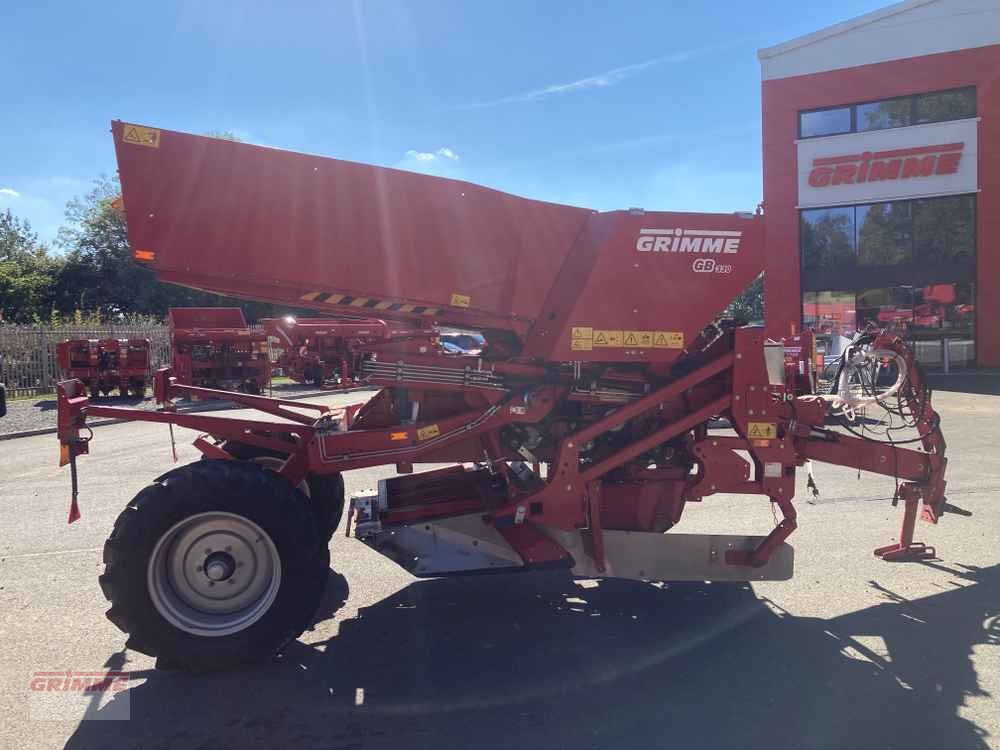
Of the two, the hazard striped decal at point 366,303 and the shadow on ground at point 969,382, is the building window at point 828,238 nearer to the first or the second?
the shadow on ground at point 969,382

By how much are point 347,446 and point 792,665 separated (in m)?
2.88

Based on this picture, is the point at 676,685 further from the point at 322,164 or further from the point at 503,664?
the point at 322,164

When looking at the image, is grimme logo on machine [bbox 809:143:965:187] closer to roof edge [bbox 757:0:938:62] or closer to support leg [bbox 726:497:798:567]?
roof edge [bbox 757:0:938:62]

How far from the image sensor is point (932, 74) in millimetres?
23094

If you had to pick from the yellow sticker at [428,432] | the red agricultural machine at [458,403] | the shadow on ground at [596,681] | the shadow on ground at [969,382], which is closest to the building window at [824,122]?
the shadow on ground at [969,382]

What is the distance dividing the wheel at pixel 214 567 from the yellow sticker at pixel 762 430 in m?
2.79

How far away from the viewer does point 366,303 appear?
4.48 m

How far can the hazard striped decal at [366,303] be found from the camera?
4.42 m

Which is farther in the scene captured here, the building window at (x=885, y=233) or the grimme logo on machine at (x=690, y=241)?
the building window at (x=885, y=233)

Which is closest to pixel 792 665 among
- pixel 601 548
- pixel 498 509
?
pixel 601 548

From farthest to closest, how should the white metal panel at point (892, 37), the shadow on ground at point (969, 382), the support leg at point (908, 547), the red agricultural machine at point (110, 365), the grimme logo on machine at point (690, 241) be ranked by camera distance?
the white metal panel at point (892, 37) → the red agricultural machine at point (110, 365) → the shadow on ground at point (969, 382) → the support leg at point (908, 547) → the grimme logo on machine at point (690, 241)

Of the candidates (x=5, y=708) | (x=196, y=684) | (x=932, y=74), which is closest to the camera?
(x=5, y=708)
